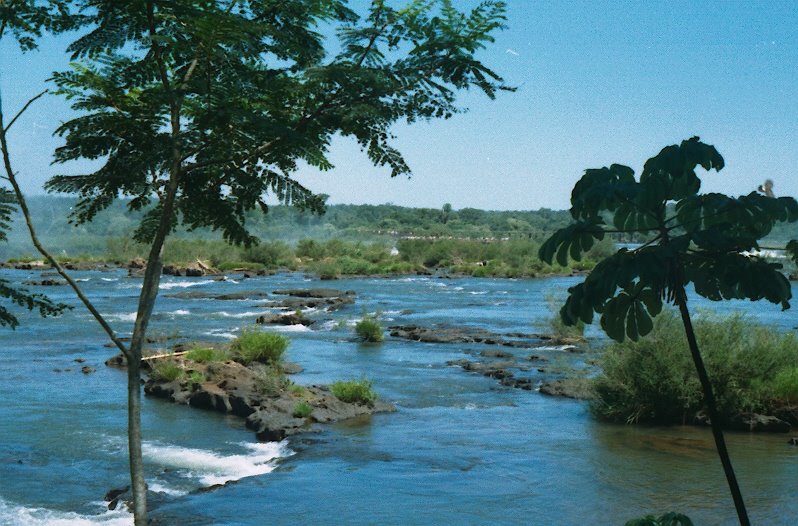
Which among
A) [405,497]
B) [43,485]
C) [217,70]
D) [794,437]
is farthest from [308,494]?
[794,437]

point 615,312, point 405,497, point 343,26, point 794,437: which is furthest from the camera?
point 794,437

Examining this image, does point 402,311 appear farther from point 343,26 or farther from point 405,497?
point 343,26

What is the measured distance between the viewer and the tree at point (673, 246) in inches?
177

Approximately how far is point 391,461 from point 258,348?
25.8 ft

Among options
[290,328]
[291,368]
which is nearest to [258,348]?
[291,368]

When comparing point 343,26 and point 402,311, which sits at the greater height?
point 343,26

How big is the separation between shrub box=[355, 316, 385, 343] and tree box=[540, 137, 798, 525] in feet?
66.0

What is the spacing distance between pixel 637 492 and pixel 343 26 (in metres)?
7.62

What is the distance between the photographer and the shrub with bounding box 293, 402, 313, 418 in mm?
14742

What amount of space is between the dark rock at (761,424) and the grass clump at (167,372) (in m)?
9.93

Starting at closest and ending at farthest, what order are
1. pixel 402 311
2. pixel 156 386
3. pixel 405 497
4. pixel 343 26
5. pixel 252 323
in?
1. pixel 343 26
2. pixel 405 497
3. pixel 156 386
4. pixel 252 323
5. pixel 402 311

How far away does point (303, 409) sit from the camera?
14.8 metres

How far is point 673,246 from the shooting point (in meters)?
4.44

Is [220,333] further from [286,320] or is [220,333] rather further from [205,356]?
[205,356]
